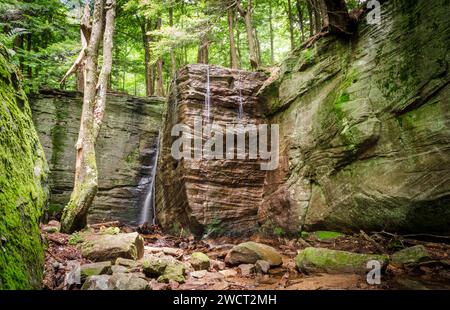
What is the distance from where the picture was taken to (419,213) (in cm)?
612

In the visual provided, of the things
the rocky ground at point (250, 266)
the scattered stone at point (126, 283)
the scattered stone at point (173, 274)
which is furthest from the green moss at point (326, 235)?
the scattered stone at point (126, 283)

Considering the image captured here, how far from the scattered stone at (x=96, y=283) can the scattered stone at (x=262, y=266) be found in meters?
3.00

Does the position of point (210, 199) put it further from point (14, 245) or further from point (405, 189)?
point (14, 245)

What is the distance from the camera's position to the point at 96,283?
401cm

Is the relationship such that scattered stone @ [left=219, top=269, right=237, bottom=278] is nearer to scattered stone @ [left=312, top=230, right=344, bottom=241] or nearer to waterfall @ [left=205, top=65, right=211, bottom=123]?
scattered stone @ [left=312, top=230, right=344, bottom=241]

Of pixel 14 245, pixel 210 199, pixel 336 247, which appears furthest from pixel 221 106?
pixel 14 245

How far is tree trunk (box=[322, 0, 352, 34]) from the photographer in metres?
7.69

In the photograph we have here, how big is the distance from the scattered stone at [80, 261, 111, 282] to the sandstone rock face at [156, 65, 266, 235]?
497cm

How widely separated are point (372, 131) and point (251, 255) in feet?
13.3

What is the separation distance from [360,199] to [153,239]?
6.39 meters

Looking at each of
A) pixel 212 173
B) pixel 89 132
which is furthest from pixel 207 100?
pixel 89 132

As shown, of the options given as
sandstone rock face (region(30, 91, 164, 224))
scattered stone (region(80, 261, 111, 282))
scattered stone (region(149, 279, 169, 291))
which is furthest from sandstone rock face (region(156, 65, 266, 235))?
scattered stone (region(80, 261, 111, 282))

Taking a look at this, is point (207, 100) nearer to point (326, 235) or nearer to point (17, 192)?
point (326, 235)

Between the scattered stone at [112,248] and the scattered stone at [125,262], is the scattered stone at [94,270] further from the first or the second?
the scattered stone at [112,248]
